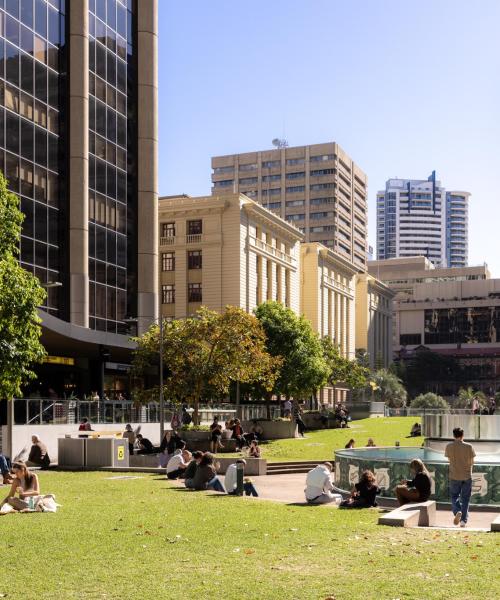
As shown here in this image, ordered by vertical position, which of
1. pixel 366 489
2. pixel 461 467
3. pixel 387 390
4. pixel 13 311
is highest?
pixel 13 311

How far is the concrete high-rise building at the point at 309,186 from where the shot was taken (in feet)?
533

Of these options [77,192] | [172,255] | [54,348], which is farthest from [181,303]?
[54,348]

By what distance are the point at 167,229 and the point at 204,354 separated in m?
44.9

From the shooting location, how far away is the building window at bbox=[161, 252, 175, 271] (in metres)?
89.6

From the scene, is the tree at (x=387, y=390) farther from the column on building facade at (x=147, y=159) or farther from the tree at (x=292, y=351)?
the column on building facade at (x=147, y=159)

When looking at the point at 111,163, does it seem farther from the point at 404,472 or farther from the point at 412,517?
the point at 412,517

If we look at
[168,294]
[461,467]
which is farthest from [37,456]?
[168,294]

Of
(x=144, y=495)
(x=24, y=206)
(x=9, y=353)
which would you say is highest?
(x=24, y=206)

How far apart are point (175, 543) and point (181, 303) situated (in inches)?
2905

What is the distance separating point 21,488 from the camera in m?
19.5

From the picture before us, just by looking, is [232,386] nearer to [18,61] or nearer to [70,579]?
[18,61]

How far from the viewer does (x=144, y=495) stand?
2320 centimetres

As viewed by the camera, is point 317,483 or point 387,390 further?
point 387,390

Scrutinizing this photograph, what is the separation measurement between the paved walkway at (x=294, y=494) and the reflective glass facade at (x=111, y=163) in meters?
27.8
